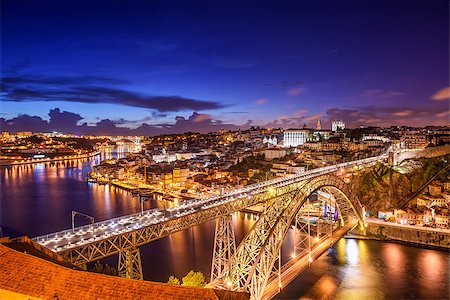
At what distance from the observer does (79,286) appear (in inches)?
159

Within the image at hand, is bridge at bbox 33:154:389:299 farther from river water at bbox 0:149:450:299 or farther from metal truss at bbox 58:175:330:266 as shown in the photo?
river water at bbox 0:149:450:299

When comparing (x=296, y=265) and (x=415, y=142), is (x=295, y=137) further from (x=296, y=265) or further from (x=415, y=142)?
(x=296, y=265)

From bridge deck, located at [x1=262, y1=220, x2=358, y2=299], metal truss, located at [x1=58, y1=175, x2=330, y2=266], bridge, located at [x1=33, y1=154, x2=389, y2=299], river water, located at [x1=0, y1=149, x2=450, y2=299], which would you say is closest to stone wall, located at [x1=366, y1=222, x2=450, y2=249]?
river water, located at [x1=0, y1=149, x2=450, y2=299]

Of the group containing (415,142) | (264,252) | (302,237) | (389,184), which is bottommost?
(302,237)

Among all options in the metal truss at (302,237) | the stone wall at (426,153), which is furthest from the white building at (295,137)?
the metal truss at (302,237)

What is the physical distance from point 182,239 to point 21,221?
38.8ft

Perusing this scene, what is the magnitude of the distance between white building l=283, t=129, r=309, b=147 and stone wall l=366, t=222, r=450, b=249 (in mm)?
37722

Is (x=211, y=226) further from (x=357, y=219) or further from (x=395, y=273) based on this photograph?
(x=395, y=273)

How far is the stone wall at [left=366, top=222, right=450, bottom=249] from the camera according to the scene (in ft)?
64.2

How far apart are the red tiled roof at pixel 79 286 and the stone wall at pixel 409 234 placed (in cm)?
1941

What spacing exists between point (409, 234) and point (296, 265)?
10.6m

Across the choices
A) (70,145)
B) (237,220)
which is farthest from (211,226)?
(70,145)

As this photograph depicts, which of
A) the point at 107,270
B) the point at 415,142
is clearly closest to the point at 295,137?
the point at 415,142

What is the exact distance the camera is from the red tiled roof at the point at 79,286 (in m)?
3.94
